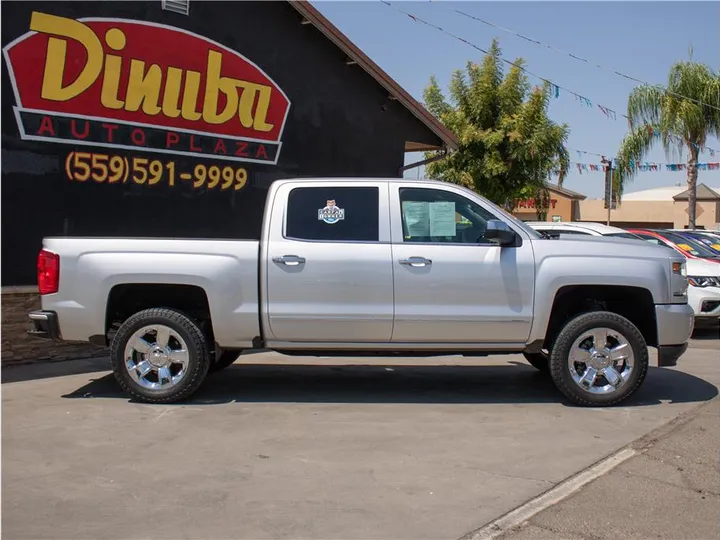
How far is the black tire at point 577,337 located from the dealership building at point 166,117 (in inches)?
207

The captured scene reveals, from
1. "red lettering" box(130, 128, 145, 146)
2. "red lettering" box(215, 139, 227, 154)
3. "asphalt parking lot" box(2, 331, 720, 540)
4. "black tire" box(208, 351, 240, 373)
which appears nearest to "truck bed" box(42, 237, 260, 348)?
Answer: "asphalt parking lot" box(2, 331, 720, 540)

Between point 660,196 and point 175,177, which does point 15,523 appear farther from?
point 660,196

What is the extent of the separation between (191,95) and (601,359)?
613 cm

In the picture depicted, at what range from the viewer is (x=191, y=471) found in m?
5.05

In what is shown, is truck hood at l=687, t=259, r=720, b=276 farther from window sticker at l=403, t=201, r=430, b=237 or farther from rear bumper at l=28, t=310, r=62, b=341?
rear bumper at l=28, t=310, r=62, b=341

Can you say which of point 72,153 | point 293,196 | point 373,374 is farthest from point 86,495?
point 72,153

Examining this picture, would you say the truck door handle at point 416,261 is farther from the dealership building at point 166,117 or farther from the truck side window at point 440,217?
the dealership building at point 166,117

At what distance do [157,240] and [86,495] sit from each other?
8.95 feet

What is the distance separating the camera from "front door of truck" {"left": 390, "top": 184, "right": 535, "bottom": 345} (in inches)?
263

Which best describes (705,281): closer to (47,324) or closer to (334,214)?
(334,214)

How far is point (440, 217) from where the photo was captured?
6926 mm

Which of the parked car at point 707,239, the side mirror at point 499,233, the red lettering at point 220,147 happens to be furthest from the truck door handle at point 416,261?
the parked car at point 707,239

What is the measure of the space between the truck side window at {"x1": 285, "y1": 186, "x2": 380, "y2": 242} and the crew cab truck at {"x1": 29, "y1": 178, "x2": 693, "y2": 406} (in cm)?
2

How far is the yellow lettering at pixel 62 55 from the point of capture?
27.7ft
